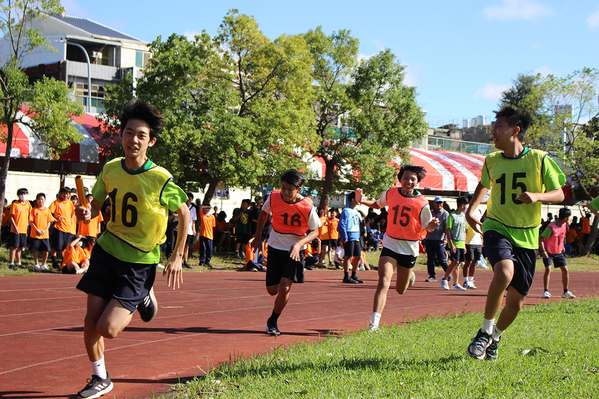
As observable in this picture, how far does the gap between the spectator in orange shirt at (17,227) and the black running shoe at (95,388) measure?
1129 cm

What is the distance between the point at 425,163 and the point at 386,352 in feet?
88.4

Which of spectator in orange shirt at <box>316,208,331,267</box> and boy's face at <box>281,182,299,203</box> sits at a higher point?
boy's face at <box>281,182,299,203</box>

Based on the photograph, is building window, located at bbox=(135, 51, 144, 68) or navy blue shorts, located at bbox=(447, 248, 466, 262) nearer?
navy blue shorts, located at bbox=(447, 248, 466, 262)

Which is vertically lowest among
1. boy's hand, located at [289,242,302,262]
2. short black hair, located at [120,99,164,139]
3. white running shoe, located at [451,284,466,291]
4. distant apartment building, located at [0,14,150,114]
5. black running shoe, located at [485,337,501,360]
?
white running shoe, located at [451,284,466,291]

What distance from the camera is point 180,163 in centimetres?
1870

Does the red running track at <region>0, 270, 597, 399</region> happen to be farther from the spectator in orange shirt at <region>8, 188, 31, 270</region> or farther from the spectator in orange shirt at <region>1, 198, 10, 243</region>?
the spectator in orange shirt at <region>1, 198, 10, 243</region>

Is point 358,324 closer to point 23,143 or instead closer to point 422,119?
point 23,143

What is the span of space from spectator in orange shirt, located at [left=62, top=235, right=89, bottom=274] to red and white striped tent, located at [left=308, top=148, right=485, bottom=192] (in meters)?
13.8

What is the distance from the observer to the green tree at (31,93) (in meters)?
15.8

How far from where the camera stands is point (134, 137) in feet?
14.9

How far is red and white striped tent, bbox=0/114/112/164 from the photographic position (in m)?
18.3

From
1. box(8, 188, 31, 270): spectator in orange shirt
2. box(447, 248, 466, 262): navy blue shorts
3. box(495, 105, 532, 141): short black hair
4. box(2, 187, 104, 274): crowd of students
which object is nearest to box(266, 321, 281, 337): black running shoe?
box(495, 105, 532, 141): short black hair

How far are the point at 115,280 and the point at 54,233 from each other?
12.1 meters

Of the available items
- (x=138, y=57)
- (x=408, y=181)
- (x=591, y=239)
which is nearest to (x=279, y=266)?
(x=408, y=181)
